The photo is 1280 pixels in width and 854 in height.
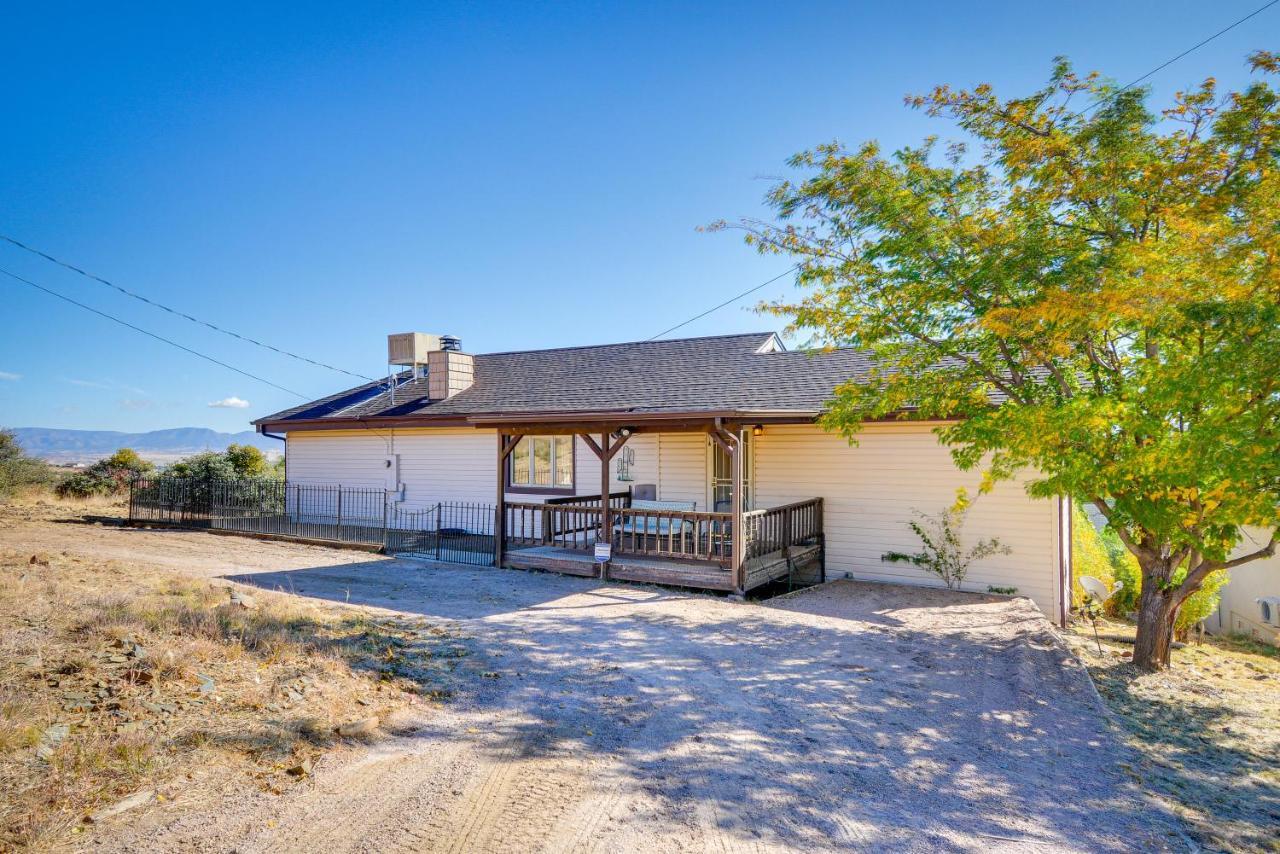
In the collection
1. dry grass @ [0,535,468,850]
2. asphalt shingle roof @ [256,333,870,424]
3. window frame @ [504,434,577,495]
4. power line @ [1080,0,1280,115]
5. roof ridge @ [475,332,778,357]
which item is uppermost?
power line @ [1080,0,1280,115]

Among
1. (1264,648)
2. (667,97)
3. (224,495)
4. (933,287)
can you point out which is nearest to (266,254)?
(224,495)

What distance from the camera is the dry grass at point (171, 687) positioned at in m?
3.53

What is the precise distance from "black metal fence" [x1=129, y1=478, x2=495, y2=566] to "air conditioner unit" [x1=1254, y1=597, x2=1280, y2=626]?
614 inches

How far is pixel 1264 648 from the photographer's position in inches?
456

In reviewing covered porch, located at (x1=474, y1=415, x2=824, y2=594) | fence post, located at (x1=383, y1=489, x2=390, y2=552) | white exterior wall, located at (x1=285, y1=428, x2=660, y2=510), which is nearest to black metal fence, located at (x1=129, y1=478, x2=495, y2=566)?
fence post, located at (x1=383, y1=489, x2=390, y2=552)

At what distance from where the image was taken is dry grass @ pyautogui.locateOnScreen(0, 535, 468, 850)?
11.6ft

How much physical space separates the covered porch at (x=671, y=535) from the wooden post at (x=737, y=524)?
0.02m

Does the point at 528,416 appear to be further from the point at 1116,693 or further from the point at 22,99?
the point at 22,99

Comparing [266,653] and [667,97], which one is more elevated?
[667,97]

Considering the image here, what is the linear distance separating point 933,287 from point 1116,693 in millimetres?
5028

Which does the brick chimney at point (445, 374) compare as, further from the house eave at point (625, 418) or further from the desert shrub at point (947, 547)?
the desert shrub at point (947, 547)

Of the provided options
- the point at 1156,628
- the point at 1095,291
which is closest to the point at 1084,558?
the point at 1156,628

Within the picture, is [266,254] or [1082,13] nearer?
[1082,13]

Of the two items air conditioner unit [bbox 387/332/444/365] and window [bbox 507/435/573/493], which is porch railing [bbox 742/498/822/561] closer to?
window [bbox 507/435/573/493]
